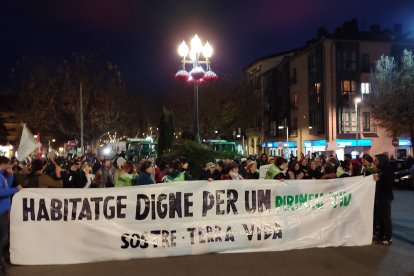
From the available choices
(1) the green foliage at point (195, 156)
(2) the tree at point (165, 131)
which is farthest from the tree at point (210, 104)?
(1) the green foliage at point (195, 156)

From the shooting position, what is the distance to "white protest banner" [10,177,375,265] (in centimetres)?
756

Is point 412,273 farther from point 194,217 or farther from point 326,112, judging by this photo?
point 326,112

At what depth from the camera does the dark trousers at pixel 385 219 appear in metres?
8.73

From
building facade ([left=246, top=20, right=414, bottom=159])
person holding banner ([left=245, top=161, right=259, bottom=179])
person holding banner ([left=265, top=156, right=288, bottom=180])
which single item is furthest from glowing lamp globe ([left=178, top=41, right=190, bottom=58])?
building facade ([left=246, top=20, right=414, bottom=159])

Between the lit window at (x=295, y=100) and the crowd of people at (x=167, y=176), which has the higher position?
the lit window at (x=295, y=100)

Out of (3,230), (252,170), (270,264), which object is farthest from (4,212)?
(252,170)

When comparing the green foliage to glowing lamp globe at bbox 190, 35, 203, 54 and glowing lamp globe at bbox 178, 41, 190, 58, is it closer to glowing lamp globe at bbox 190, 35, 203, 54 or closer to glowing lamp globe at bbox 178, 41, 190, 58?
glowing lamp globe at bbox 178, 41, 190, 58

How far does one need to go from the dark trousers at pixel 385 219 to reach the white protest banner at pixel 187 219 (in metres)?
0.23

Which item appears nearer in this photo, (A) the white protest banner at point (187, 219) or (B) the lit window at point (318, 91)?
(A) the white protest banner at point (187, 219)

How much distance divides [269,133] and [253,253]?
5785 centimetres

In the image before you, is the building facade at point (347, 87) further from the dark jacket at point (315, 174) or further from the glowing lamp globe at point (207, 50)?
the dark jacket at point (315, 174)

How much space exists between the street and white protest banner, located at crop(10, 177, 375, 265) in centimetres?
21

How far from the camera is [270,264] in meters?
7.35

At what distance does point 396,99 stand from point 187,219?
30763 millimetres
